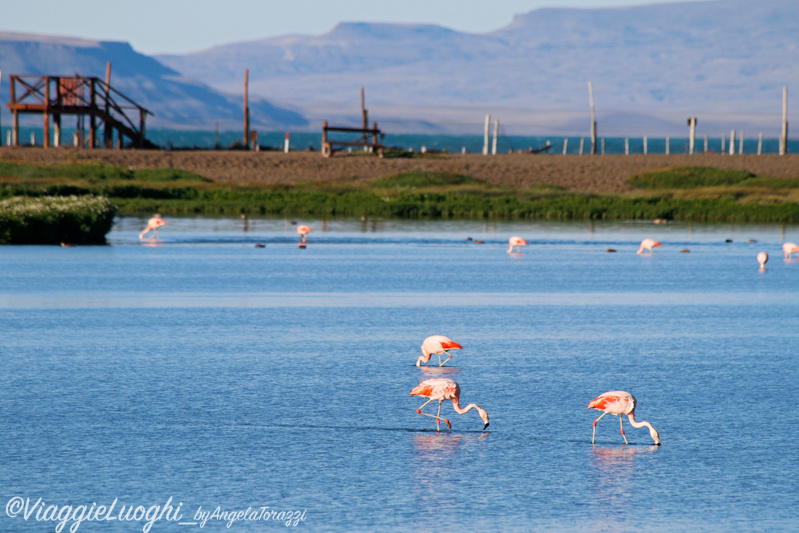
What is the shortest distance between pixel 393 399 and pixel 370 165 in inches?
2243

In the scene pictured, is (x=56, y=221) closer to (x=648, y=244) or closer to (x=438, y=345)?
(x=648, y=244)

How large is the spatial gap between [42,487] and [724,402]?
7348 mm

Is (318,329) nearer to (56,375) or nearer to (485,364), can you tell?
(485,364)

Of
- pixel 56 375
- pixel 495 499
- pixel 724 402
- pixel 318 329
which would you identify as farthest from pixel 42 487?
pixel 318 329

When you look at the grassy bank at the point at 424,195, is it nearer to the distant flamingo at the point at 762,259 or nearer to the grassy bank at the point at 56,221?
the grassy bank at the point at 56,221

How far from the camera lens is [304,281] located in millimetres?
25562

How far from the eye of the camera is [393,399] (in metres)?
12.1

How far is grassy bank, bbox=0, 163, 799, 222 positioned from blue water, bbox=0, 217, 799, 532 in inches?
1051

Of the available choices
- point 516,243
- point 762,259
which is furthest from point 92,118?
point 762,259

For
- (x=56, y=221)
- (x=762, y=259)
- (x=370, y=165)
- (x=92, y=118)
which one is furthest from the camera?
(x=92, y=118)

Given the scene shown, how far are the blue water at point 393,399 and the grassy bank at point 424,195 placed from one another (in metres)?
26.7

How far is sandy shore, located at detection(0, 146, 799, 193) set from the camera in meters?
Answer: 66.9

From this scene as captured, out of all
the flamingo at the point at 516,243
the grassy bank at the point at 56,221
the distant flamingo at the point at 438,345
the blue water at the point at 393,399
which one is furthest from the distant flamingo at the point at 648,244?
the distant flamingo at the point at 438,345

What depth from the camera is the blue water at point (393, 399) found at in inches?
339
